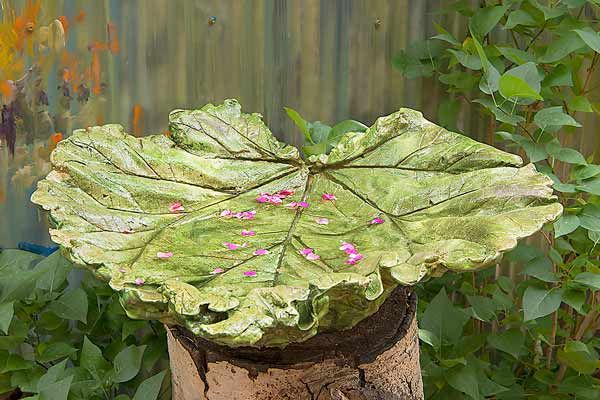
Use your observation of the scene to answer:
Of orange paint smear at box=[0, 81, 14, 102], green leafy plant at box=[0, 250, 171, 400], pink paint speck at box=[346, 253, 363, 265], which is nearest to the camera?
pink paint speck at box=[346, 253, 363, 265]

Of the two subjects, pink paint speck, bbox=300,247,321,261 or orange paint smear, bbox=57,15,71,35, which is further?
orange paint smear, bbox=57,15,71,35

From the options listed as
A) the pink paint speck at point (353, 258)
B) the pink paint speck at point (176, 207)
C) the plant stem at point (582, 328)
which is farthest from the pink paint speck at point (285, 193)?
the plant stem at point (582, 328)

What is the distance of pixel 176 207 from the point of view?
139cm

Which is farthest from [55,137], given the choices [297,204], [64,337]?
[297,204]

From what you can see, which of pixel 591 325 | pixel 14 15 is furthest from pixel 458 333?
pixel 14 15

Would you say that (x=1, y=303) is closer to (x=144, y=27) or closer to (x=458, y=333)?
(x=144, y=27)

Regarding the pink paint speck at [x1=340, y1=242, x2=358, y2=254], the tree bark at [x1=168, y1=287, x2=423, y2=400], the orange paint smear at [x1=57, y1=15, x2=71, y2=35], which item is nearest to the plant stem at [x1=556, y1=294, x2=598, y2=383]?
the tree bark at [x1=168, y1=287, x2=423, y2=400]

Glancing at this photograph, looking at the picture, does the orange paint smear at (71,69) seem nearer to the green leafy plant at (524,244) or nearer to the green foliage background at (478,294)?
the green foliage background at (478,294)

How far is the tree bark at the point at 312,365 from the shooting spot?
1.22 meters

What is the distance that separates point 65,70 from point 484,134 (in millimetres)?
1243

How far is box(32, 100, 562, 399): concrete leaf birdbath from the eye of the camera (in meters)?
1.04

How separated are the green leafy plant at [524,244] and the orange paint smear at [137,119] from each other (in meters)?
0.71

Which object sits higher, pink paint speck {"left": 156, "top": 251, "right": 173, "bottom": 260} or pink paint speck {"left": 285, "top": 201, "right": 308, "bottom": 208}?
pink paint speck {"left": 285, "top": 201, "right": 308, "bottom": 208}

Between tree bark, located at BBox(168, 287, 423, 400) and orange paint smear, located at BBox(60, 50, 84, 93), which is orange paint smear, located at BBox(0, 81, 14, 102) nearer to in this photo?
orange paint smear, located at BBox(60, 50, 84, 93)
